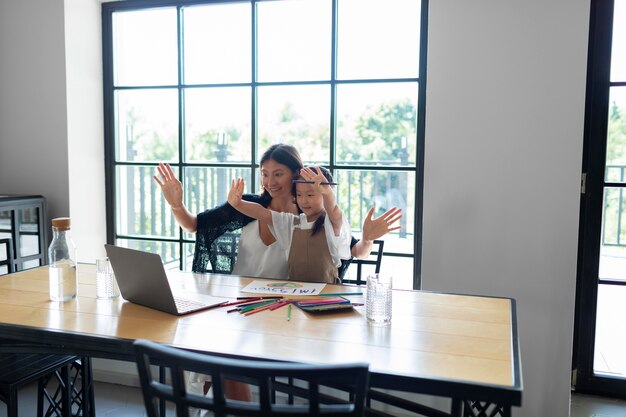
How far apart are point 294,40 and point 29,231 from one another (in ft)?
5.77

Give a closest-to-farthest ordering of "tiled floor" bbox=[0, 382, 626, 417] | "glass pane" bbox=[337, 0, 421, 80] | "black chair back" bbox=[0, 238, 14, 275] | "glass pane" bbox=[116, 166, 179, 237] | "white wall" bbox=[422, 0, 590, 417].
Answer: "white wall" bbox=[422, 0, 590, 417] → "black chair back" bbox=[0, 238, 14, 275] → "tiled floor" bbox=[0, 382, 626, 417] → "glass pane" bbox=[337, 0, 421, 80] → "glass pane" bbox=[116, 166, 179, 237]

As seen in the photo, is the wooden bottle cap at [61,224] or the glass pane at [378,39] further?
the glass pane at [378,39]

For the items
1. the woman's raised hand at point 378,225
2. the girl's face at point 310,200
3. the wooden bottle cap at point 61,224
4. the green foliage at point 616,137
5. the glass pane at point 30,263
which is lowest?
the glass pane at point 30,263

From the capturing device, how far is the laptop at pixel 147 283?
1.57m

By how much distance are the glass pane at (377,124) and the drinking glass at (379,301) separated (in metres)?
1.30

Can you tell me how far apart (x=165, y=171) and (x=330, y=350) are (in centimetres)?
130

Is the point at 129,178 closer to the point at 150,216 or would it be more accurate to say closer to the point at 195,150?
the point at 150,216

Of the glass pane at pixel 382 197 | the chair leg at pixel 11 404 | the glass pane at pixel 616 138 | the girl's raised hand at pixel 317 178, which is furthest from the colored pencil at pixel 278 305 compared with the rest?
the glass pane at pixel 616 138

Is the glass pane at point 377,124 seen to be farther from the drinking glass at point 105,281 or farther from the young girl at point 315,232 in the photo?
the drinking glass at point 105,281

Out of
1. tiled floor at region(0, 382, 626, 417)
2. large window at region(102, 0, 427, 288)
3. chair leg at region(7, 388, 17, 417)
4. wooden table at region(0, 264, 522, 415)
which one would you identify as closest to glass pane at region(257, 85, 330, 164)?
large window at region(102, 0, 427, 288)

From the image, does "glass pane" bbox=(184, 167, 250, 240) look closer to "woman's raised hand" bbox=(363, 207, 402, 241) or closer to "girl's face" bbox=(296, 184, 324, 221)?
"girl's face" bbox=(296, 184, 324, 221)

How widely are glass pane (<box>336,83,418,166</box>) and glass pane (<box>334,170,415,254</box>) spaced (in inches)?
2.7

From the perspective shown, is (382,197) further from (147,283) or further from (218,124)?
(147,283)

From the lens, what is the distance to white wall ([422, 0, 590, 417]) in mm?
2371
